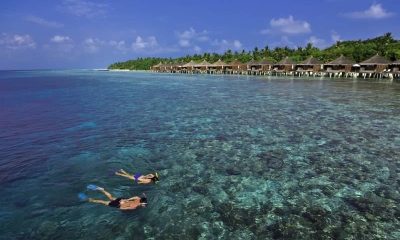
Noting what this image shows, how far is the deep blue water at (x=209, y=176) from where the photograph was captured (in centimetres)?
712

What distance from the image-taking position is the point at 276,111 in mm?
21859

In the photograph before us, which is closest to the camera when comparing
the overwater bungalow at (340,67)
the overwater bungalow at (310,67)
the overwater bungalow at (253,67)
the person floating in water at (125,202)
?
the person floating in water at (125,202)

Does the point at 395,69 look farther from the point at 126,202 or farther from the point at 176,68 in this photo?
the point at 176,68

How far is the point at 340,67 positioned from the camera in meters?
64.8

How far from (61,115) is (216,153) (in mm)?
13054

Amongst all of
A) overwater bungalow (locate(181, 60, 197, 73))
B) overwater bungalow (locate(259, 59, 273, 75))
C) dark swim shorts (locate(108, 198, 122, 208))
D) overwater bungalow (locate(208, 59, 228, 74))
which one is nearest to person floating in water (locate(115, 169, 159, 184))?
dark swim shorts (locate(108, 198, 122, 208))

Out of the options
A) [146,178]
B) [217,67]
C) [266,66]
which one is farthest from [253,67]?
[146,178]

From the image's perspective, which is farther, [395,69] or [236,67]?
[236,67]

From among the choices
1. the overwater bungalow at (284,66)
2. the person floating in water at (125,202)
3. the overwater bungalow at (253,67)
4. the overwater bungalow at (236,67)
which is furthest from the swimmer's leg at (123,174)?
the overwater bungalow at (236,67)

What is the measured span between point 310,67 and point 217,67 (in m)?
32.3

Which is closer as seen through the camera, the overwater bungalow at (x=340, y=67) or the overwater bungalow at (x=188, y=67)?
the overwater bungalow at (x=340, y=67)

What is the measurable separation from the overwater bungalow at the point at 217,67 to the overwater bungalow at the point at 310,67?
26.0 metres

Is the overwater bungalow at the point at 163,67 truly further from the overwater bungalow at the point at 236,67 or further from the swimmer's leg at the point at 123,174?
the swimmer's leg at the point at 123,174

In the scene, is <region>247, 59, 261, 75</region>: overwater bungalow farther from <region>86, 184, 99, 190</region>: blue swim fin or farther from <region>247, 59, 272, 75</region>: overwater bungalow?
<region>86, 184, 99, 190</region>: blue swim fin
